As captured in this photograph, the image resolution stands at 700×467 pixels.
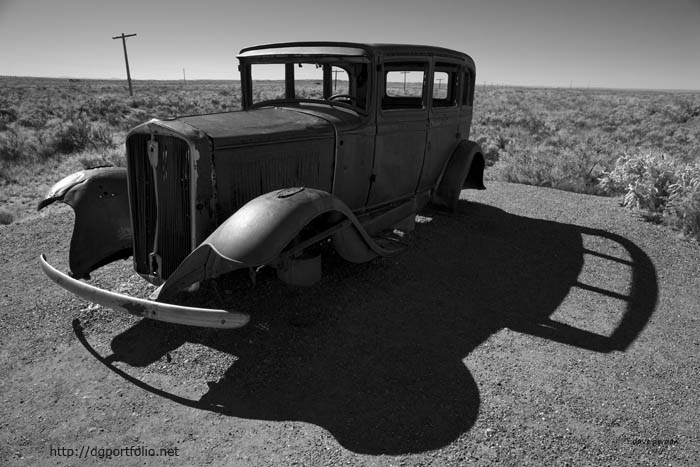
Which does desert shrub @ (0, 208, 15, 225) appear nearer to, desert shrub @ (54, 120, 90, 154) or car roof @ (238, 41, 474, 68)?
car roof @ (238, 41, 474, 68)

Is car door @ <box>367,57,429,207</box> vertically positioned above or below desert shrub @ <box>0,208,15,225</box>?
above

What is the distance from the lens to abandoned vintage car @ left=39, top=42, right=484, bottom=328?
9.84ft

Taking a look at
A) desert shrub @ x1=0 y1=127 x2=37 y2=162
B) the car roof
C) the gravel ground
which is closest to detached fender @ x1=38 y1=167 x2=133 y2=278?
the gravel ground

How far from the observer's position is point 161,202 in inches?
139

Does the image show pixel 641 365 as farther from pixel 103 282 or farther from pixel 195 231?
pixel 103 282

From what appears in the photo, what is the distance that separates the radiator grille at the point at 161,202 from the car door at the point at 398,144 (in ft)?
6.79

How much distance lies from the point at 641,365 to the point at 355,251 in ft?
7.60

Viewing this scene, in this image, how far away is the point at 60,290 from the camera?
4.43m

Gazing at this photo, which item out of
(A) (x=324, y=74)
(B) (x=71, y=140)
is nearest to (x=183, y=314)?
(A) (x=324, y=74)

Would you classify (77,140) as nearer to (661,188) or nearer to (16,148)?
(16,148)

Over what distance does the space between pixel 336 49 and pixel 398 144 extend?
1.19m

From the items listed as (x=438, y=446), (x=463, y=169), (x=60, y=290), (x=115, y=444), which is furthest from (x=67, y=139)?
(x=438, y=446)

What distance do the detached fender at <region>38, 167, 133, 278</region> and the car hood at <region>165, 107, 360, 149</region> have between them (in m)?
1.09

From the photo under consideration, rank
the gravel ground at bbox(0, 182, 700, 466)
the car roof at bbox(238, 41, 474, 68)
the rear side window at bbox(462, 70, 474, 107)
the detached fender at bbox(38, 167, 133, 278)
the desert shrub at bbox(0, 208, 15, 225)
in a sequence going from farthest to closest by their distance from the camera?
the desert shrub at bbox(0, 208, 15, 225) < the rear side window at bbox(462, 70, 474, 107) < the car roof at bbox(238, 41, 474, 68) < the detached fender at bbox(38, 167, 133, 278) < the gravel ground at bbox(0, 182, 700, 466)
